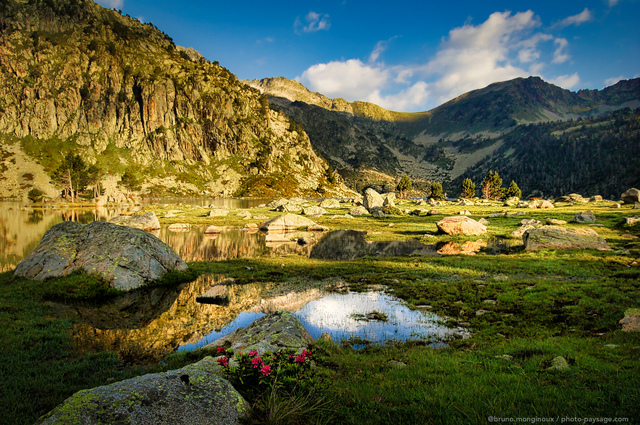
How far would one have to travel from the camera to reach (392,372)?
349 inches

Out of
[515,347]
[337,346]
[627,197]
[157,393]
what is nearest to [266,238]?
[337,346]

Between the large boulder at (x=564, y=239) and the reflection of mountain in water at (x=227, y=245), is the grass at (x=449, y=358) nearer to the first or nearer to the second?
the large boulder at (x=564, y=239)

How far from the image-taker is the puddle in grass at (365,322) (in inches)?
524

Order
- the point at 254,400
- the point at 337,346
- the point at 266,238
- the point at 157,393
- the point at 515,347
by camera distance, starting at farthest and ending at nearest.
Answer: the point at 266,238 < the point at 337,346 < the point at 515,347 < the point at 254,400 < the point at 157,393

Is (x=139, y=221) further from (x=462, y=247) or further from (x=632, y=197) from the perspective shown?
(x=632, y=197)

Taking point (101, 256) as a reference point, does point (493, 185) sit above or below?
above

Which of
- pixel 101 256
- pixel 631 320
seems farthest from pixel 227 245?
pixel 631 320

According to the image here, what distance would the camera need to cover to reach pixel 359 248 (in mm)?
38500

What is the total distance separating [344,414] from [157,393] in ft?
12.4

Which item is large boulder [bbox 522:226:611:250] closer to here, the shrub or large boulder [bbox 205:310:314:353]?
large boulder [bbox 205:310:314:353]

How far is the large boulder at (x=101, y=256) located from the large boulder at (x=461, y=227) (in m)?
38.5

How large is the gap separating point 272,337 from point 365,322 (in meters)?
6.77

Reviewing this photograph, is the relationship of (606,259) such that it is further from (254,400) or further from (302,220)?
(302,220)

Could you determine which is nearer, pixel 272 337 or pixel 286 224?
pixel 272 337
